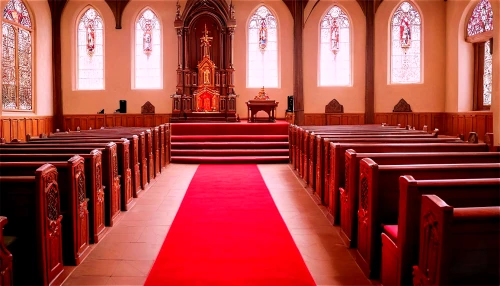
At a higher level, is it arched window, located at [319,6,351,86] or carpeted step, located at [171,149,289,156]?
arched window, located at [319,6,351,86]

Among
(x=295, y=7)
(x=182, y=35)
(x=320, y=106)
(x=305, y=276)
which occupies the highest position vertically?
(x=295, y=7)

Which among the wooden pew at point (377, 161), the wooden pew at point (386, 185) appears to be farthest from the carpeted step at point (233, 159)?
the wooden pew at point (386, 185)

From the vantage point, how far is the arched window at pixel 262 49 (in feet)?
55.3

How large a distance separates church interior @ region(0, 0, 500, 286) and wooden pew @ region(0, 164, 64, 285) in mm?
16

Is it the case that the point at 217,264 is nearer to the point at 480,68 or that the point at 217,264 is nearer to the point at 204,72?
the point at 204,72

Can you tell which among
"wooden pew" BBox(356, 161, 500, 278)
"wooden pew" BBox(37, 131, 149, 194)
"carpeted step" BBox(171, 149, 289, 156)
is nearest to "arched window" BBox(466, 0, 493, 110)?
"carpeted step" BBox(171, 149, 289, 156)

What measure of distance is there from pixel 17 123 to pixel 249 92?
801 cm

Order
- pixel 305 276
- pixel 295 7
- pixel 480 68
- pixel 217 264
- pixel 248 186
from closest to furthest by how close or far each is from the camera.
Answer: pixel 305 276
pixel 217 264
pixel 248 186
pixel 480 68
pixel 295 7

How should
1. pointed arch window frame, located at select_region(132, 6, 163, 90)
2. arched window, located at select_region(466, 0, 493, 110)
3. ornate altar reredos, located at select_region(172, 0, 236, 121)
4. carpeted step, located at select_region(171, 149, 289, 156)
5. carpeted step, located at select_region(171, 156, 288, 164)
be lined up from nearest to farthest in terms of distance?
carpeted step, located at select_region(171, 156, 288, 164) → carpeted step, located at select_region(171, 149, 289, 156) → arched window, located at select_region(466, 0, 493, 110) → ornate altar reredos, located at select_region(172, 0, 236, 121) → pointed arch window frame, located at select_region(132, 6, 163, 90)

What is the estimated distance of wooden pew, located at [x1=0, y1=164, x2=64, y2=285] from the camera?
3.36 meters

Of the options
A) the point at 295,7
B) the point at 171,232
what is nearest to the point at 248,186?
the point at 171,232

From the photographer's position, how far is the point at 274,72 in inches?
671

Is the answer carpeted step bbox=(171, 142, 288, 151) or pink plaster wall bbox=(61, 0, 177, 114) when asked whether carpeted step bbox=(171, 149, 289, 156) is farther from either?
pink plaster wall bbox=(61, 0, 177, 114)

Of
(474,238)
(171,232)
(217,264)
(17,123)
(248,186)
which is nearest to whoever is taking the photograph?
(474,238)
